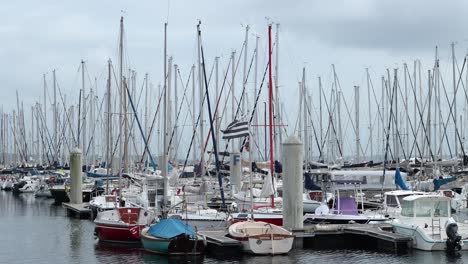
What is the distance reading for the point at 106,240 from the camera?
38.2 metres

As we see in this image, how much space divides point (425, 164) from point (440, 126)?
509 centimetres

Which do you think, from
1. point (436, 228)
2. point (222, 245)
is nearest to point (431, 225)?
point (436, 228)

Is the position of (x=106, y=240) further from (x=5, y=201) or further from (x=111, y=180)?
(x=5, y=201)

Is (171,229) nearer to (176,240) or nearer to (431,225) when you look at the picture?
(176,240)

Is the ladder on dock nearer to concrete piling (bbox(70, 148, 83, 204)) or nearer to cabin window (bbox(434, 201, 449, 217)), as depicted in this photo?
cabin window (bbox(434, 201, 449, 217))

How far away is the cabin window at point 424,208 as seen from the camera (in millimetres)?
A: 34181

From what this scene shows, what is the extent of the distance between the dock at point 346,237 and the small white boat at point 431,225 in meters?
1.01

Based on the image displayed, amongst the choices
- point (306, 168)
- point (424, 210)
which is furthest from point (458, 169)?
point (424, 210)

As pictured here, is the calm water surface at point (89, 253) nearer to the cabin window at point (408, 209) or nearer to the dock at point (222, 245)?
the dock at point (222, 245)

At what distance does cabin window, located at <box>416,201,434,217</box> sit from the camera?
34181mm

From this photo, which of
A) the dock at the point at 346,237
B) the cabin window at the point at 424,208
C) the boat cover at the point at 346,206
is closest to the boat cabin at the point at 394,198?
the boat cover at the point at 346,206

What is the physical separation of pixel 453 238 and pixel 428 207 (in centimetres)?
232

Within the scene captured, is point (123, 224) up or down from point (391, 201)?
down

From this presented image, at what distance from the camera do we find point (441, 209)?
A: 34125 millimetres
